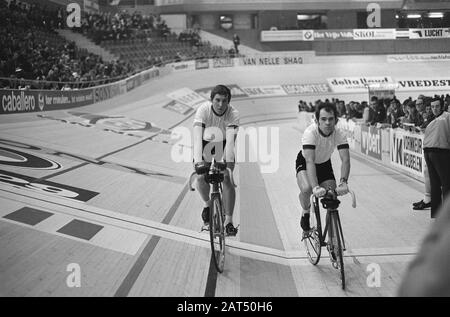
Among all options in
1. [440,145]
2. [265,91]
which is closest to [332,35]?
[265,91]

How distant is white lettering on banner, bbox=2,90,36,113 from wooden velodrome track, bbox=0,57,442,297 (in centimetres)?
101

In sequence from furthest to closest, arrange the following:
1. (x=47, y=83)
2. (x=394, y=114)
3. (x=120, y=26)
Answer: (x=120, y=26) < (x=47, y=83) < (x=394, y=114)

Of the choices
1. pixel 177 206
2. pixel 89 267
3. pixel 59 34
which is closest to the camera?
pixel 89 267

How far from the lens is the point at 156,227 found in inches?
204

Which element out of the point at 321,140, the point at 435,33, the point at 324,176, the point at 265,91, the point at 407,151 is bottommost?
the point at 407,151

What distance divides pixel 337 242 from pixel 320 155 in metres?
0.84

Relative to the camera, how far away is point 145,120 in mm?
17172

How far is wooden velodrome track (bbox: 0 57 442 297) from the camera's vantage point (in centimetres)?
362

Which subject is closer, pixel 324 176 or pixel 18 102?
pixel 324 176

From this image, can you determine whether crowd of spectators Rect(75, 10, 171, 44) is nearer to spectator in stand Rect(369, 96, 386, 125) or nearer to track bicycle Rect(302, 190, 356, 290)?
spectator in stand Rect(369, 96, 386, 125)

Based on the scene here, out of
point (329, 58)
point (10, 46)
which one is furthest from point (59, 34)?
point (329, 58)

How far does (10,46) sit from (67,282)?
9.73 m

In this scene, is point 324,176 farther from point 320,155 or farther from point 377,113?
point 377,113
